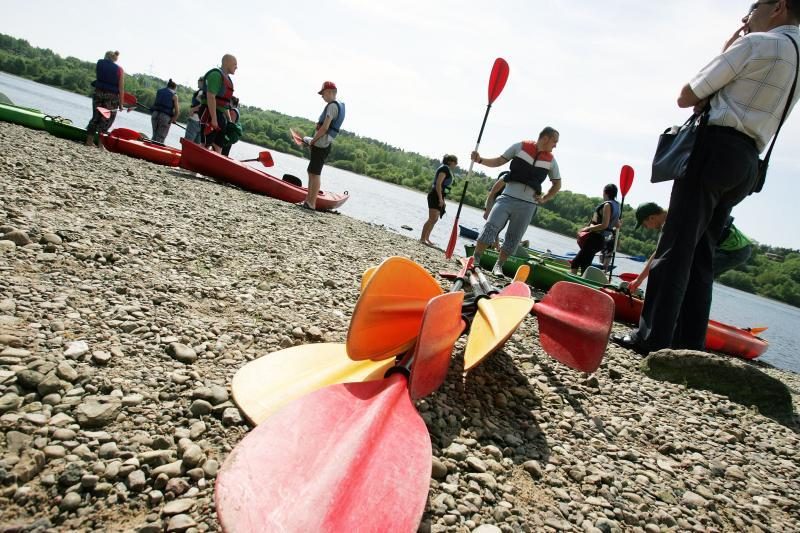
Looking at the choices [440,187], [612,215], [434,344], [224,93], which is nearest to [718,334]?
[612,215]

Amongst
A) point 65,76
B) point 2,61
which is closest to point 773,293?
point 65,76

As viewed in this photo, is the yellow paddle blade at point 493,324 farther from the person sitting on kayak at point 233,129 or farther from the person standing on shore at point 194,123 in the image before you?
the person standing on shore at point 194,123

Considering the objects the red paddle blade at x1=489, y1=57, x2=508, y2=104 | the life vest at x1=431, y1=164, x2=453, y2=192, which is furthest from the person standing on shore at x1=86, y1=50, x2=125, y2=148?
the red paddle blade at x1=489, y1=57, x2=508, y2=104

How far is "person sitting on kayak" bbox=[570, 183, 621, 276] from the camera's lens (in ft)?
26.6

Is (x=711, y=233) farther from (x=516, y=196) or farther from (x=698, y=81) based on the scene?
(x=516, y=196)

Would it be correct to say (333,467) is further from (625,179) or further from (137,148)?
(625,179)

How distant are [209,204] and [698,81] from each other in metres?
5.80

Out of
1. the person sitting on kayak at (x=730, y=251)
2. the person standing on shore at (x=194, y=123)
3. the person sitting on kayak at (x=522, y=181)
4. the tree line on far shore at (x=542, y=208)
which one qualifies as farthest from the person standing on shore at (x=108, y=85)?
the tree line on far shore at (x=542, y=208)

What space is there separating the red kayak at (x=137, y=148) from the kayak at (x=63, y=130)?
2.37 ft

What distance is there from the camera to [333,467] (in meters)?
1.30

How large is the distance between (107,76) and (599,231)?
1071cm

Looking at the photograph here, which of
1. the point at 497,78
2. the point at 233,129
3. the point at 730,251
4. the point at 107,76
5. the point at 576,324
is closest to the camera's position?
the point at 576,324

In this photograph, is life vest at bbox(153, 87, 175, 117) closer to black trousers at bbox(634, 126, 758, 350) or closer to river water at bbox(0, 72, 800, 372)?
river water at bbox(0, 72, 800, 372)

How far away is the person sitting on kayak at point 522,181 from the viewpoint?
598 centimetres
